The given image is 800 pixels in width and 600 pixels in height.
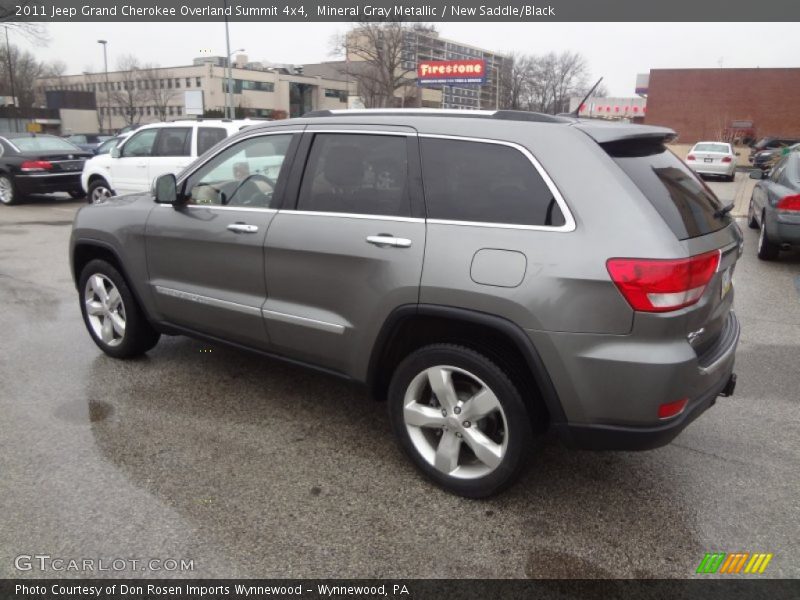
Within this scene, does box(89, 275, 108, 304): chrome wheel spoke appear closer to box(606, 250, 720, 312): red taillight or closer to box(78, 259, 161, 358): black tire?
box(78, 259, 161, 358): black tire

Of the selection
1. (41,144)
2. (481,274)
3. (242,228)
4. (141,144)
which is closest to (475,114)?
(481,274)

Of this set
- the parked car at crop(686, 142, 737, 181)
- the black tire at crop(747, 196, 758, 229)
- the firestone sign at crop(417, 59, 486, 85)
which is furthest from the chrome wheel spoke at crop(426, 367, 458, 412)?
the firestone sign at crop(417, 59, 486, 85)

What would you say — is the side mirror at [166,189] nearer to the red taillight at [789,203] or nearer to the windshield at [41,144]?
the red taillight at [789,203]

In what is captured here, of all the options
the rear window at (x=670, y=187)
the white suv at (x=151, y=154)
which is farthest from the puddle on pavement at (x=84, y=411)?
the white suv at (x=151, y=154)

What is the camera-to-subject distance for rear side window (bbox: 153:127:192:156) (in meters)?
10.5

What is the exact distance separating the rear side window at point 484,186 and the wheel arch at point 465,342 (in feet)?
1.48

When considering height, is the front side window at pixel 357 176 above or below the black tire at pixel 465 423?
above

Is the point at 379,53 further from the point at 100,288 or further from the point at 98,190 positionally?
the point at 100,288

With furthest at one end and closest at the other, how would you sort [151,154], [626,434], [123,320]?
[151,154] < [123,320] < [626,434]

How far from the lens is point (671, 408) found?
254 centimetres

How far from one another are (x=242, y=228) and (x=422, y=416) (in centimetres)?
153

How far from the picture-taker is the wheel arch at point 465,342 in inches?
104

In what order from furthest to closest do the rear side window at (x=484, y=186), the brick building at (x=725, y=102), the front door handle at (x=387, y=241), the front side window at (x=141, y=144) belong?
the brick building at (x=725, y=102)
the front side window at (x=141, y=144)
the front door handle at (x=387, y=241)
the rear side window at (x=484, y=186)

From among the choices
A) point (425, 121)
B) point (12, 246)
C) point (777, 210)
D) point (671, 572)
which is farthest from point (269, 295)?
point (12, 246)
